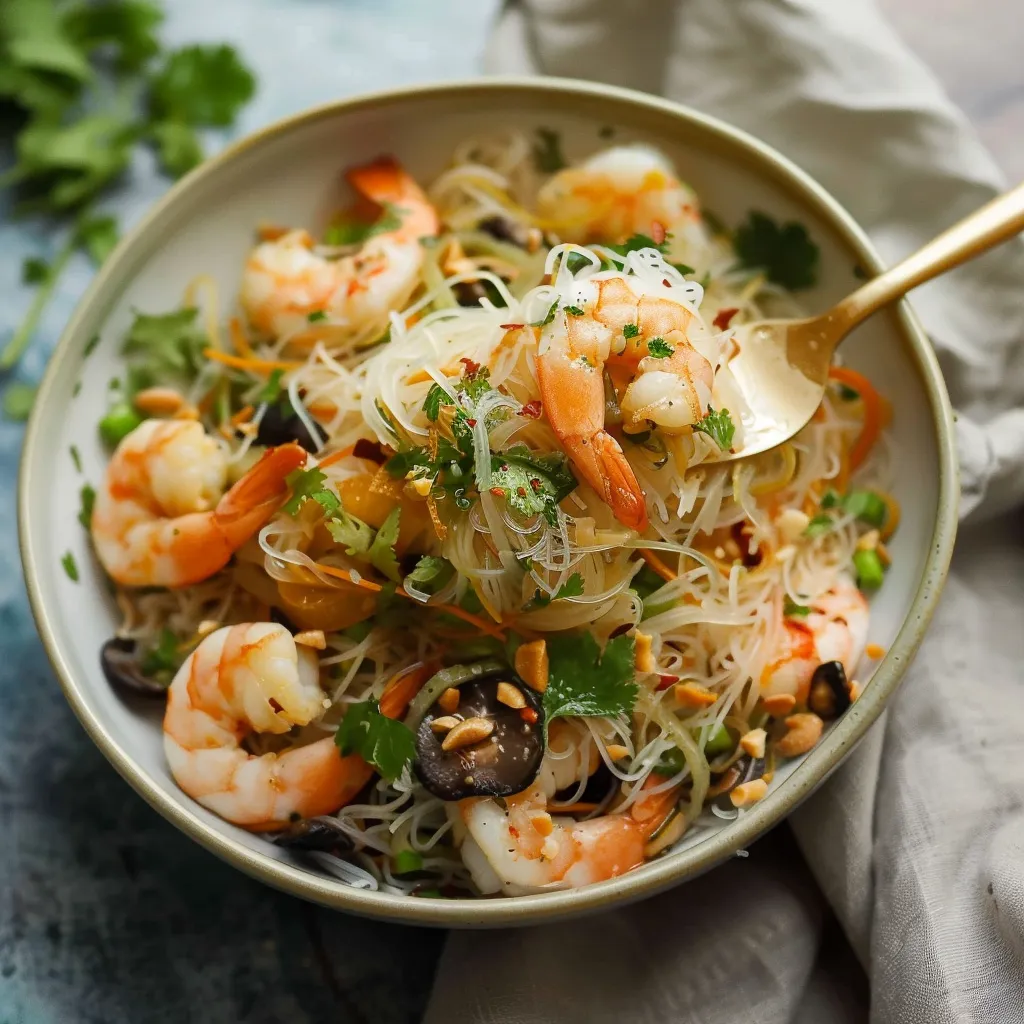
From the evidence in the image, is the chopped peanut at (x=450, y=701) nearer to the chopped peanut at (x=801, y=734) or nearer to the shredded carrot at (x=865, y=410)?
the chopped peanut at (x=801, y=734)

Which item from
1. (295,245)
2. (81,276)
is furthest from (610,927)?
(81,276)

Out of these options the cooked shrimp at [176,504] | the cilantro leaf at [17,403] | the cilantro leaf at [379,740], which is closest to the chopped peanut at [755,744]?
the cilantro leaf at [379,740]

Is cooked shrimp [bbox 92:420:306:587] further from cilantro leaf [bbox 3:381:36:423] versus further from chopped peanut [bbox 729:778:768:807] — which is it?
chopped peanut [bbox 729:778:768:807]

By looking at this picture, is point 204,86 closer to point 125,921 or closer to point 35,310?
point 35,310

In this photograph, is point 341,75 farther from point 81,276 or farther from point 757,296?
point 757,296

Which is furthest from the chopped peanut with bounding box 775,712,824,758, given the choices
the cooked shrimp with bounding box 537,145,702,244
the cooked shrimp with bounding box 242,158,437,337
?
the cooked shrimp with bounding box 242,158,437,337

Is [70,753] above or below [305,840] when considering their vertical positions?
below
